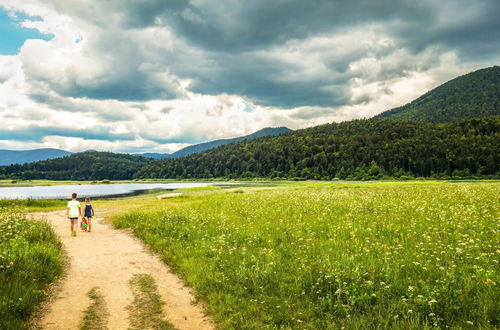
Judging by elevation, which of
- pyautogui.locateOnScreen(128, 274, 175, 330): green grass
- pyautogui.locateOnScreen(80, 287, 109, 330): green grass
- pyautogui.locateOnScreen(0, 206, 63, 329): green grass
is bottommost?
pyautogui.locateOnScreen(128, 274, 175, 330): green grass

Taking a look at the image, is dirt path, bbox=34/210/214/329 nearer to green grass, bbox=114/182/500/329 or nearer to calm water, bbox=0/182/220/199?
green grass, bbox=114/182/500/329

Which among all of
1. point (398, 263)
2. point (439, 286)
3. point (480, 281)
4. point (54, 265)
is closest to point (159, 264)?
point (54, 265)

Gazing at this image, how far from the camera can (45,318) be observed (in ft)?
29.0

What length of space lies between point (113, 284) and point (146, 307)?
9.25 ft

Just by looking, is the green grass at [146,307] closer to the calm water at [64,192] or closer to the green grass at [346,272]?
the green grass at [346,272]

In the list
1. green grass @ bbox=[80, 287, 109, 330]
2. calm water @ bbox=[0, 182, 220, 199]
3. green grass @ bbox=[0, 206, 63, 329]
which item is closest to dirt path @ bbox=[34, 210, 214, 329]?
green grass @ bbox=[80, 287, 109, 330]

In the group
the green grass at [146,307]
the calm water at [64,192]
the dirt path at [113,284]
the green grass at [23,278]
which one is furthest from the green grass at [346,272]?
the calm water at [64,192]

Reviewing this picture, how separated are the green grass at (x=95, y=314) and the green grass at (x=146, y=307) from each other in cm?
74

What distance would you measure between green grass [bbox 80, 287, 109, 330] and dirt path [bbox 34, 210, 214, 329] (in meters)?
0.14

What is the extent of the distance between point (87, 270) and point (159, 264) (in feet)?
10.3

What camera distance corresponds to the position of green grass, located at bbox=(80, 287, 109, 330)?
8391mm

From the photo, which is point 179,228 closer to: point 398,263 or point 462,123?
point 398,263

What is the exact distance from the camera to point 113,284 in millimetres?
11727

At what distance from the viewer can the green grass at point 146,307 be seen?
8562mm
